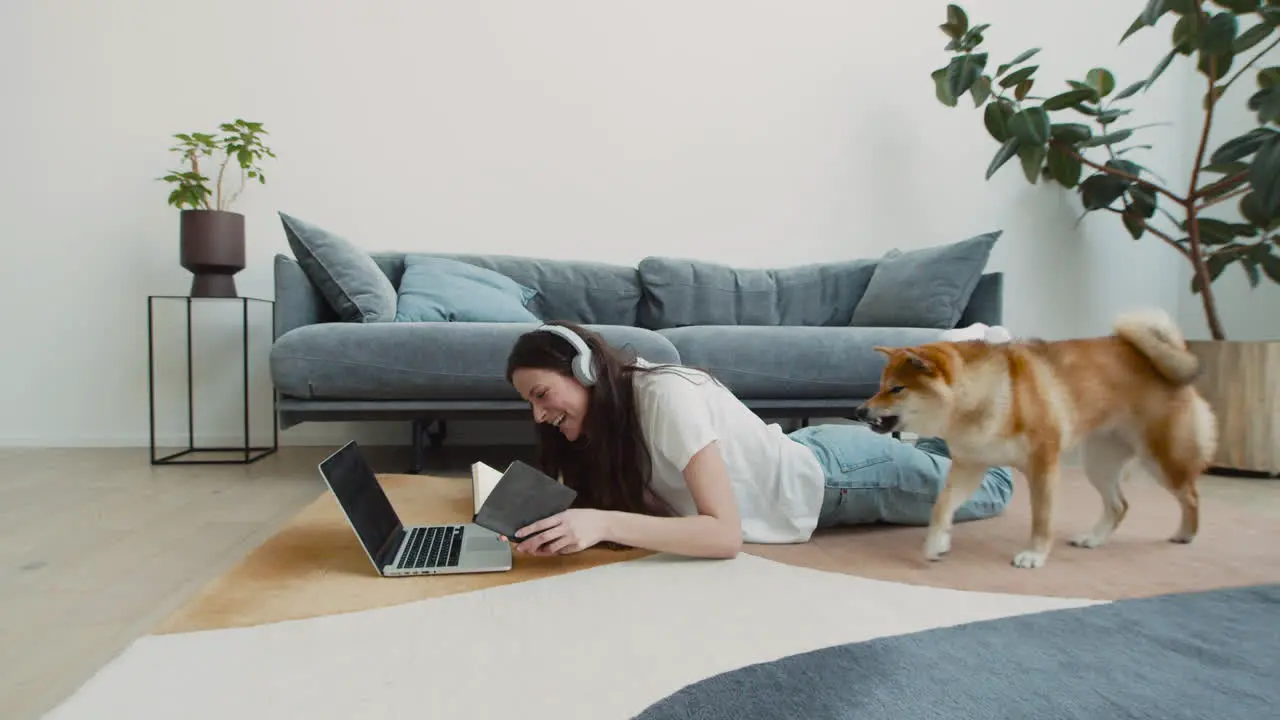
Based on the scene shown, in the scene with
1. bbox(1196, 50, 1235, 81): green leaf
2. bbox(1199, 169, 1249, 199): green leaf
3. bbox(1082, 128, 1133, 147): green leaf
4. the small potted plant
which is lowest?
the small potted plant

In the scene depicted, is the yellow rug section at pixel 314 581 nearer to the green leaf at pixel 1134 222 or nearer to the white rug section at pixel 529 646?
the white rug section at pixel 529 646

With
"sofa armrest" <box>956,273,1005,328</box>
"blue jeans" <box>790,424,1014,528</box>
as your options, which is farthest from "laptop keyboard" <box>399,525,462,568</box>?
"sofa armrest" <box>956,273,1005,328</box>

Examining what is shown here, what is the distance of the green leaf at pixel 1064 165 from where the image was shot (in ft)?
10.1

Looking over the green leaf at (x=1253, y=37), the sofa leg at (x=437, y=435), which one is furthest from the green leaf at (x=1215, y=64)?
the sofa leg at (x=437, y=435)

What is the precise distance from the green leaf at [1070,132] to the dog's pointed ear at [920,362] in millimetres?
2222

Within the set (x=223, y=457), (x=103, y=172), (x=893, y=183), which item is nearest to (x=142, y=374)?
(x=223, y=457)

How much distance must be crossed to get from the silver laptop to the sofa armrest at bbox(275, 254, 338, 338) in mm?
1192

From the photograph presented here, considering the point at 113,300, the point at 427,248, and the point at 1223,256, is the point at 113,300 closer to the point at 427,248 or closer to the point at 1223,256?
the point at 427,248

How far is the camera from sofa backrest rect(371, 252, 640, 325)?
2.99 m

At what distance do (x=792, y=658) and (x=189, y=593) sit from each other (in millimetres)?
1084

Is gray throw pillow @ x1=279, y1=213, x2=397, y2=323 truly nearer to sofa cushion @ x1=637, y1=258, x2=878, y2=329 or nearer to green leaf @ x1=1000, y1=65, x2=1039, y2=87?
sofa cushion @ x1=637, y1=258, x2=878, y2=329

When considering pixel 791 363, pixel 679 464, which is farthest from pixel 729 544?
pixel 791 363

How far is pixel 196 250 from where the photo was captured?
268 centimetres

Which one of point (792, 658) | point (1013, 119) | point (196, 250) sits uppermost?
point (1013, 119)
